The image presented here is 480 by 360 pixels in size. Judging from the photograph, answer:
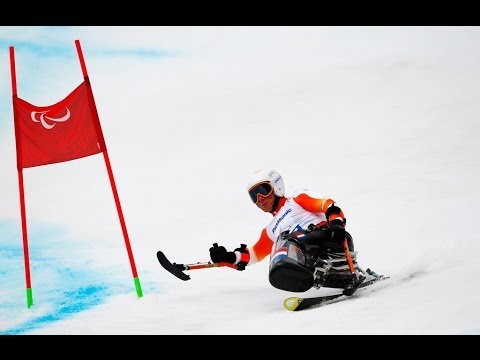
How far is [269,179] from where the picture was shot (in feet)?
28.9

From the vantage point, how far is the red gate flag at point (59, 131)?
377 inches

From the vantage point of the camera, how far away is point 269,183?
28.9ft

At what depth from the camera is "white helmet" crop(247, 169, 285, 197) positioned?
28.8 ft

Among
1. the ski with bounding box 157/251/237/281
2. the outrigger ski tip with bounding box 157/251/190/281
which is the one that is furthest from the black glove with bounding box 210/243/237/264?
the outrigger ski tip with bounding box 157/251/190/281

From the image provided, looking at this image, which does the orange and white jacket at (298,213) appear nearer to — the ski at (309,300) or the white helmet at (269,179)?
the white helmet at (269,179)

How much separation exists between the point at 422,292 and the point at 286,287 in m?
1.29

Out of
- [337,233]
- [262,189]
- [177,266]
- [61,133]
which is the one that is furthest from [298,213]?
[61,133]

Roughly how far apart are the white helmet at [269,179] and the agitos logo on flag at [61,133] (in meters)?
1.67

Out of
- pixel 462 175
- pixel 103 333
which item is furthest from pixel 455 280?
pixel 462 175

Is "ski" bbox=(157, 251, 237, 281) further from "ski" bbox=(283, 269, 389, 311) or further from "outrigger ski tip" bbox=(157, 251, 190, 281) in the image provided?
"ski" bbox=(283, 269, 389, 311)

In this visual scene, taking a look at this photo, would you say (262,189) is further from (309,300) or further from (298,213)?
(309,300)

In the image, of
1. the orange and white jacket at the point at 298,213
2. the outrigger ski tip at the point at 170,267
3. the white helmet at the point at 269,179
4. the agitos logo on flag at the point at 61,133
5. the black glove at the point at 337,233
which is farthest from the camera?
the agitos logo on flag at the point at 61,133

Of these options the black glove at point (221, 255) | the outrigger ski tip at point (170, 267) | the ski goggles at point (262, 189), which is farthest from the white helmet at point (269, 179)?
the outrigger ski tip at point (170, 267)

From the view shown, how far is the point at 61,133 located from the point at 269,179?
8.33 feet
